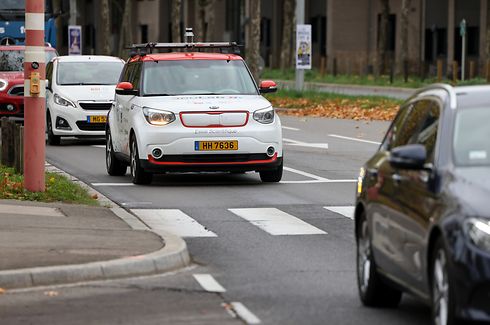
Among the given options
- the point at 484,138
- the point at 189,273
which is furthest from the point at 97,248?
the point at 484,138

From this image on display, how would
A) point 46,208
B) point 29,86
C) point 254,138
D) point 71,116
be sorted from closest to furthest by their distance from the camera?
1. point 46,208
2. point 29,86
3. point 254,138
4. point 71,116

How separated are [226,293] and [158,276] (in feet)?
3.36

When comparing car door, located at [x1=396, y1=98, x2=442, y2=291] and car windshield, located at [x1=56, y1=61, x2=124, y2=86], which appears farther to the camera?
car windshield, located at [x1=56, y1=61, x2=124, y2=86]

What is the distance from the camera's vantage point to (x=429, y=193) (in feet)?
28.8

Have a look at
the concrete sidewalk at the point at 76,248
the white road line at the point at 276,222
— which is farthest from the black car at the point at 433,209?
the white road line at the point at 276,222

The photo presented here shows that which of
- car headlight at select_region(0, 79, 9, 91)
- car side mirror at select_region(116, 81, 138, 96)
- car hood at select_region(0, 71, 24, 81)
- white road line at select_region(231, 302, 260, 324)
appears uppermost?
car side mirror at select_region(116, 81, 138, 96)

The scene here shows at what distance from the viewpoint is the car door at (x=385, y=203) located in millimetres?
9531

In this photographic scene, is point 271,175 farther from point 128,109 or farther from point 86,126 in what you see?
point 86,126

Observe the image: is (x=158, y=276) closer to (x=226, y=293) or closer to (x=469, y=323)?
(x=226, y=293)

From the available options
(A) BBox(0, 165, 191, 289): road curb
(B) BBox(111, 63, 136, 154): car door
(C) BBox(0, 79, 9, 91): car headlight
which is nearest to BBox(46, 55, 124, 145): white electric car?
(C) BBox(0, 79, 9, 91): car headlight

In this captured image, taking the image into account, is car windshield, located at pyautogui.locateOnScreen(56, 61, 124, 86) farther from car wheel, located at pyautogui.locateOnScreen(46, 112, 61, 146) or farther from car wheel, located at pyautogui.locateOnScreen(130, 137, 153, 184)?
car wheel, located at pyautogui.locateOnScreen(130, 137, 153, 184)

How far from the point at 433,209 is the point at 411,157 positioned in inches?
16.5

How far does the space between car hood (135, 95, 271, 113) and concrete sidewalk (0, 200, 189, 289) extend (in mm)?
4306

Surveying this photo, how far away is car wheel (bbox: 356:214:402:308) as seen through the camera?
10164 millimetres
